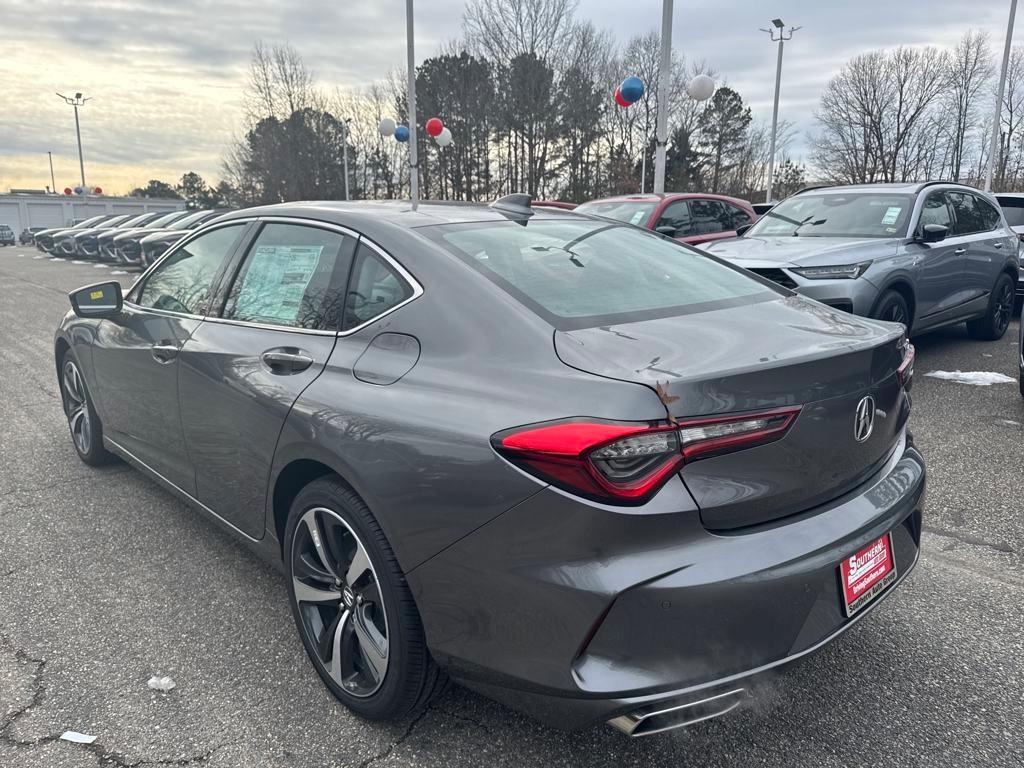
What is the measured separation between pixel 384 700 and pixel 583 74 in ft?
123

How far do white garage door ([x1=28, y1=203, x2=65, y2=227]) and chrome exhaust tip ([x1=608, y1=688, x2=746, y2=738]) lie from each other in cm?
7849

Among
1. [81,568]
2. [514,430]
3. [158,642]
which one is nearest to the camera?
[514,430]

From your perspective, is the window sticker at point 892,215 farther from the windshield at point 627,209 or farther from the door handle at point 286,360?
the door handle at point 286,360

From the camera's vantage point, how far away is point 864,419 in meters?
2.03

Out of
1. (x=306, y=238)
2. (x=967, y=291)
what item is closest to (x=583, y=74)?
(x=967, y=291)

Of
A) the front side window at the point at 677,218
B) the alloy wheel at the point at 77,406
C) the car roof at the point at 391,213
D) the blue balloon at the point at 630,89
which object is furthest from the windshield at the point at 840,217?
the blue balloon at the point at 630,89

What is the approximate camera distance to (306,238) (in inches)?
110

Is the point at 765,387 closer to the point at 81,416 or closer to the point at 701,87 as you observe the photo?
the point at 81,416

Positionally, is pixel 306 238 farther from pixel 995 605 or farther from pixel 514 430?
pixel 995 605

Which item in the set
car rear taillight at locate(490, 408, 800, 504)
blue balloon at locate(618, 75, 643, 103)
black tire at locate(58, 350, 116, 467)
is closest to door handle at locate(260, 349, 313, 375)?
car rear taillight at locate(490, 408, 800, 504)

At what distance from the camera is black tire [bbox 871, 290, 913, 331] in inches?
233

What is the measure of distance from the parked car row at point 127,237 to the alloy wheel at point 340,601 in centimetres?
1455

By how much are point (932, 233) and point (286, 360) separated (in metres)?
6.02

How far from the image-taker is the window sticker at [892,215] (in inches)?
264
